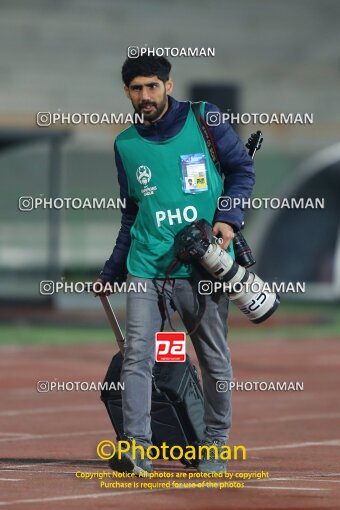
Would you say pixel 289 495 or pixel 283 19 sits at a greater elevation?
pixel 283 19

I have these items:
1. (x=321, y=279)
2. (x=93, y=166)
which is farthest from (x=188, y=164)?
(x=93, y=166)

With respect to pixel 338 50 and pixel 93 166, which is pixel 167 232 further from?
pixel 338 50

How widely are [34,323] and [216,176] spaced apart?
57.5 feet

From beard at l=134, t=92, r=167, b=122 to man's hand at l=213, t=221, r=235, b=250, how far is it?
687 millimetres

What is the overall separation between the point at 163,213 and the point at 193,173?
0.27 metres

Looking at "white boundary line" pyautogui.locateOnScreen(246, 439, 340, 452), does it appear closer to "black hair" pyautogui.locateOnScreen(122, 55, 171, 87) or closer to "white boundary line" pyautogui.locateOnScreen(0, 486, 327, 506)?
"white boundary line" pyautogui.locateOnScreen(0, 486, 327, 506)

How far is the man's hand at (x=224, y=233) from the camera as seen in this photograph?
7980 millimetres

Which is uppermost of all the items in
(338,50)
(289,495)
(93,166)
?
(338,50)

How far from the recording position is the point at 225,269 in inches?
312

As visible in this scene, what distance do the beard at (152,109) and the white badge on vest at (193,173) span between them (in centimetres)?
28

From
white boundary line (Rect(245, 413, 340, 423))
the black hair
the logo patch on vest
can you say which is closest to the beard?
the black hair

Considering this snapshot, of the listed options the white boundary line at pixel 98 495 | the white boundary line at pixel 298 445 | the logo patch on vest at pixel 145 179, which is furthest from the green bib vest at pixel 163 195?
the white boundary line at pixel 298 445

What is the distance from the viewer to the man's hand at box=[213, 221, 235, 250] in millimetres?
7980

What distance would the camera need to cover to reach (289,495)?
296 inches
